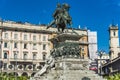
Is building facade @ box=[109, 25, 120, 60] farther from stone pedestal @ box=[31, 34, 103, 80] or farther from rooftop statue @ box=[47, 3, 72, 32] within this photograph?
stone pedestal @ box=[31, 34, 103, 80]

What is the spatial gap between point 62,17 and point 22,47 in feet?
184

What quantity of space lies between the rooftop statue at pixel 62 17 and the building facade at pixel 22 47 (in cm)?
5111

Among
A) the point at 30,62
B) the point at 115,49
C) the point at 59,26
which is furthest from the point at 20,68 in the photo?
the point at 59,26

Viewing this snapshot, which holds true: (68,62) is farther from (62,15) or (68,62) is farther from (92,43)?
(92,43)

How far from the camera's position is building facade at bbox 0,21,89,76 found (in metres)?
83.9

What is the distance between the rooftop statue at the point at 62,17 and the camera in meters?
32.3

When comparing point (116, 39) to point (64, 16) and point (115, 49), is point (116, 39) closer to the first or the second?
point (115, 49)

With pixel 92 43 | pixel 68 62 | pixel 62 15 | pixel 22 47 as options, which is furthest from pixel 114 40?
pixel 68 62

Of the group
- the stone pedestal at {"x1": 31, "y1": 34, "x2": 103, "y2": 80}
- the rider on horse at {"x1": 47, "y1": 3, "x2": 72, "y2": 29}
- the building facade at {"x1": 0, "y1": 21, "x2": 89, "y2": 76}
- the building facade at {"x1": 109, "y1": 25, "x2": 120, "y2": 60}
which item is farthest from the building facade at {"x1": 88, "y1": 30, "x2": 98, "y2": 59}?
the stone pedestal at {"x1": 31, "y1": 34, "x2": 103, "y2": 80}

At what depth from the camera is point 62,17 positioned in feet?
106

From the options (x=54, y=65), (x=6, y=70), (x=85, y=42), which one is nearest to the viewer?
(x=54, y=65)

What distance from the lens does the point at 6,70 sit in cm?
8188

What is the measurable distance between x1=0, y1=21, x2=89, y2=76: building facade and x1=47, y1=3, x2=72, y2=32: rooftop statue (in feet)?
168

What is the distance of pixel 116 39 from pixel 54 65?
6877 cm
